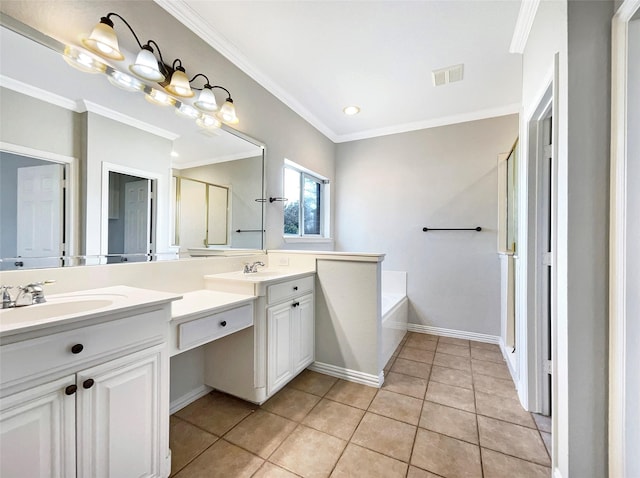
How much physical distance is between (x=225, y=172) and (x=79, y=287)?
118 cm

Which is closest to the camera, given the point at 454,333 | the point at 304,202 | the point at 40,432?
the point at 40,432

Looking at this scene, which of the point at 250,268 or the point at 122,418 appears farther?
the point at 250,268

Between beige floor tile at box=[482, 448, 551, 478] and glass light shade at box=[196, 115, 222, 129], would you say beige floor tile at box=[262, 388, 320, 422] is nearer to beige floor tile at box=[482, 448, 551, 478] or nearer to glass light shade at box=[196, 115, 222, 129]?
beige floor tile at box=[482, 448, 551, 478]

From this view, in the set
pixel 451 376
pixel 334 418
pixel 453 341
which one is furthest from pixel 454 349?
pixel 334 418

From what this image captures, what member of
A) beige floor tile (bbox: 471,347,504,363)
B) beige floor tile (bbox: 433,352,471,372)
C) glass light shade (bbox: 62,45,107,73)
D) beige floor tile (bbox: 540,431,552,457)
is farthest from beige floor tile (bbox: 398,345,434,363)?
glass light shade (bbox: 62,45,107,73)

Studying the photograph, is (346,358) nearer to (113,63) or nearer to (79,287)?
(79,287)

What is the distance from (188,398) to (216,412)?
0.24 m

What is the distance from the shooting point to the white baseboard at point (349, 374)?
1982mm

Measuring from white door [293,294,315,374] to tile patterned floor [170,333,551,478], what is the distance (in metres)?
0.17

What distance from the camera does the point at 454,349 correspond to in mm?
2652

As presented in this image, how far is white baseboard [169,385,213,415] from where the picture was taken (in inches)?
65.3

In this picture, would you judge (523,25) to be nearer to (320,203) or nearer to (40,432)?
(320,203)

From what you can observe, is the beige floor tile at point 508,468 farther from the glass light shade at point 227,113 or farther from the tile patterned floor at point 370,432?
the glass light shade at point 227,113

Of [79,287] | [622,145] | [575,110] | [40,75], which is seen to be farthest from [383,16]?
[79,287]
